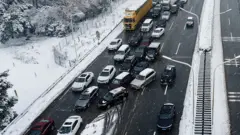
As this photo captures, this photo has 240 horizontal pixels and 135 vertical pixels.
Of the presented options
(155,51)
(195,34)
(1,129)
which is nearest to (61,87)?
(1,129)

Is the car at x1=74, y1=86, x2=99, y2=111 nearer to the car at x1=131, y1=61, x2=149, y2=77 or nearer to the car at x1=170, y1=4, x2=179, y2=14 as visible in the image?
the car at x1=131, y1=61, x2=149, y2=77

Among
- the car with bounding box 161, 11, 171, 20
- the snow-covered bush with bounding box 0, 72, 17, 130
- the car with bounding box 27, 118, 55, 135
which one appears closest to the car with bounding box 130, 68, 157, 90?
the car with bounding box 27, 118, 55, 135

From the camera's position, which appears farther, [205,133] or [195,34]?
[195,34]

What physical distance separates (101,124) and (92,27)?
131ft

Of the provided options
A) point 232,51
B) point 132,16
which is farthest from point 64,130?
point 132,16

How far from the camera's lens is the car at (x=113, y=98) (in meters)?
39.8

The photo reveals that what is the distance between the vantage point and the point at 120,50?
53156 millimetres

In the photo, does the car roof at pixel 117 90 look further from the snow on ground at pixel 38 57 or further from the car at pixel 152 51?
the snow on ground at pixel 38 57

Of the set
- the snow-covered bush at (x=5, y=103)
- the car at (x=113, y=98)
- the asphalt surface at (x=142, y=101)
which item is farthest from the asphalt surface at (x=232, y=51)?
the snow-covered bush at (x=5, y=103)

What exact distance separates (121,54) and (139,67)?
19.8 ft

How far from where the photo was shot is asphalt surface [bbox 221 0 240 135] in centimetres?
3744

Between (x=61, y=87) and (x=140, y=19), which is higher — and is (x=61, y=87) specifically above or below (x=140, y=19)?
below

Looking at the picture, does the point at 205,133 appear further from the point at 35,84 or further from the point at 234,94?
the point at 35,84

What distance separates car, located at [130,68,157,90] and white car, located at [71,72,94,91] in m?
6.47
